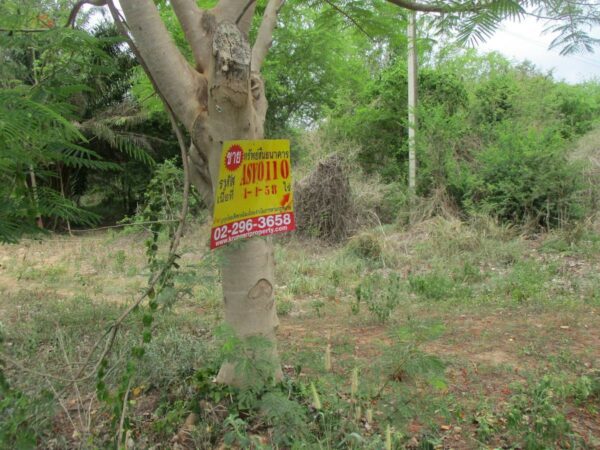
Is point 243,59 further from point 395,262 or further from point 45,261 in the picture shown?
point 45,261

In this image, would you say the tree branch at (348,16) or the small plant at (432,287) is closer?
the tree branch at (348,16)

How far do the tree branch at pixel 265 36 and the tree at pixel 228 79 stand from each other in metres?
0.05

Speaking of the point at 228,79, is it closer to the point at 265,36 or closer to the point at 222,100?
the point at 222,100

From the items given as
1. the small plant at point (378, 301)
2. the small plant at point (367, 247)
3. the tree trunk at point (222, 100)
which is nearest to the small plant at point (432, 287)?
the small plant at point (378, 301)

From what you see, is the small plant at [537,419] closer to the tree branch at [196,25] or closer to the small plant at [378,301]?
the small plant at [378,301]

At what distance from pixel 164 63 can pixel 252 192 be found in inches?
29.6

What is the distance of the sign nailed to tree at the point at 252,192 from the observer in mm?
2451

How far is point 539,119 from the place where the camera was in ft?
37.9

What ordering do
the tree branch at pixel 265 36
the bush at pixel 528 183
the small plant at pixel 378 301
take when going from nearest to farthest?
1. the tree branch at pixel 265 36
2. the small plant at pixel 378 301
3. the bush at pixel 528 183

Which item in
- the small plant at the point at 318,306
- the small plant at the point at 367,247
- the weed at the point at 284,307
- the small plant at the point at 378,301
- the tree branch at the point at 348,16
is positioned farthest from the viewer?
the small plant at the point at 367,247

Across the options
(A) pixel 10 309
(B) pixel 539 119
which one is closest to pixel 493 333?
(A) pixel 10 309

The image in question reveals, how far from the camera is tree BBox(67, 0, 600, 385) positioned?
2.32 meters

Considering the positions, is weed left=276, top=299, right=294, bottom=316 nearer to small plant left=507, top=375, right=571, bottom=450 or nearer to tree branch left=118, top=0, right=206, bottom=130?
small plant left=507, top=375, right=571, bottom=450

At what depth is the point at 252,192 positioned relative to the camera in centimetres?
256
